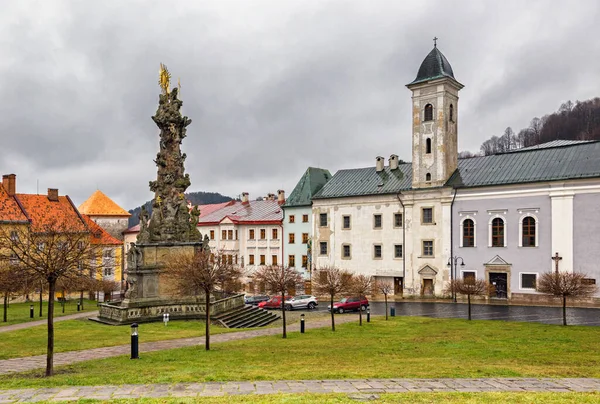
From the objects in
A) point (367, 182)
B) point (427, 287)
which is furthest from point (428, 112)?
point (427, 287)

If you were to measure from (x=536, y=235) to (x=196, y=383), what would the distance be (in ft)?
136

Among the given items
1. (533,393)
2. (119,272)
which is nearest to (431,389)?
(533,393)

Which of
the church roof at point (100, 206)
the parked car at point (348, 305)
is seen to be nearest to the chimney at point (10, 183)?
the church roof at point (100, 206)

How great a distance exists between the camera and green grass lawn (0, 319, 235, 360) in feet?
69.9

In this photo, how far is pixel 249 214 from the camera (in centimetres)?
6969

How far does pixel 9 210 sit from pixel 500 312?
1871 inches

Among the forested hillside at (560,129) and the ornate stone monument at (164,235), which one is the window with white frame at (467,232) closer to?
the ornate stone monument at (164,235)

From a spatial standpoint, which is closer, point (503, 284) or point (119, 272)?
point (503, 284)

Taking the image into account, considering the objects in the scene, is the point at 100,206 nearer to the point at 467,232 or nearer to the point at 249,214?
the point at 249,214

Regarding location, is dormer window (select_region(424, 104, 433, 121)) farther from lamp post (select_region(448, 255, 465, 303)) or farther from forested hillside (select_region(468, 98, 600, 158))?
forested hillside (select_region(468, 98, 600, 158))

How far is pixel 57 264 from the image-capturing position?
51.6 feet

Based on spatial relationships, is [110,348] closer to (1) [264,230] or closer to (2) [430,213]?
(2) [430,213]

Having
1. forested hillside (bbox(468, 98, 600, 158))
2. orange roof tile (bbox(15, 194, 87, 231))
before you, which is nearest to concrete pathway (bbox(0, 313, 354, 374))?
orange roof tile (bbox(15, 194, 87, 231))

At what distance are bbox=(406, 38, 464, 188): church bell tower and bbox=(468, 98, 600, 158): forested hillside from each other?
47274 millimetres
